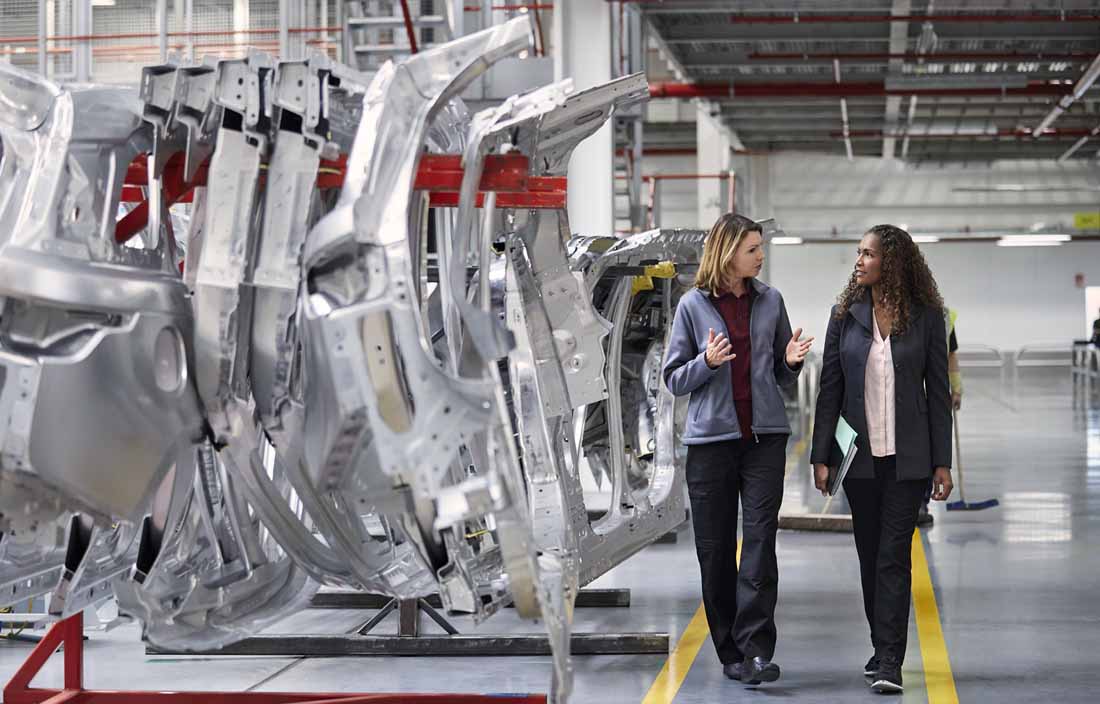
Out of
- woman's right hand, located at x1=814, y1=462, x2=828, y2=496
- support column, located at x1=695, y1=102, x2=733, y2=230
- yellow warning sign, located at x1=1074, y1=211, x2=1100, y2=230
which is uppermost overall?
support column, located at x1=695, y1=102, x2=733, y2=230

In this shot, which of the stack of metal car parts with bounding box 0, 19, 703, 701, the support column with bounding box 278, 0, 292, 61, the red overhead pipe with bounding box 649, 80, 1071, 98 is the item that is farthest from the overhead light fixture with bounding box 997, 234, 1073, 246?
the stack of metal car parts with bounding box 0, 19, 703, 701

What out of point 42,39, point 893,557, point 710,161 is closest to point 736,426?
point 893,557

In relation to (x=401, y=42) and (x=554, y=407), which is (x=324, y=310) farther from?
(x=401, y=42)

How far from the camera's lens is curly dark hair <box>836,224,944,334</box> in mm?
5547

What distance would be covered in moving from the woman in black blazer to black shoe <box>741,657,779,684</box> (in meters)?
0.40

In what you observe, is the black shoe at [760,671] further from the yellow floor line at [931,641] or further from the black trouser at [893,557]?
the yellow floor line at [931,641]

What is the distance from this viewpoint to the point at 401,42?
1254 cm

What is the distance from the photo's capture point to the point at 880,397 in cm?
553

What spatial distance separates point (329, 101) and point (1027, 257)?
36150 mm

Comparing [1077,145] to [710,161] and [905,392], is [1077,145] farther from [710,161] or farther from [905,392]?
[905,392]

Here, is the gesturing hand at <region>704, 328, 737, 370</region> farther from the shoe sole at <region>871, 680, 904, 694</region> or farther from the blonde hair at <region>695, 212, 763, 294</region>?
the shoe sole at <region>871, 680, 904, 694</region>

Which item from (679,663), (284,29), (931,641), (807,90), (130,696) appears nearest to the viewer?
(130,696)

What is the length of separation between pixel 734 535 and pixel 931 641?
1.37m

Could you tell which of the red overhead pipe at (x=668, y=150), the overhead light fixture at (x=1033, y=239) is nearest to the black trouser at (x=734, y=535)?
the red overhead pipe at (x=668, y=150)
